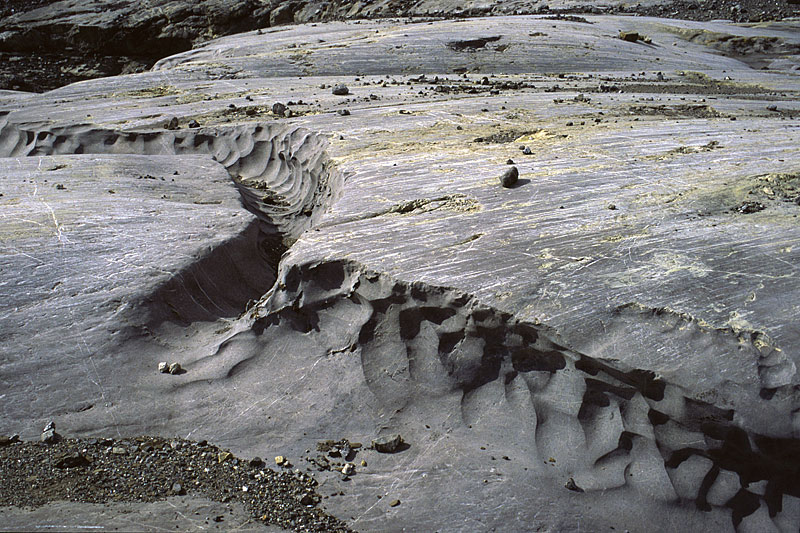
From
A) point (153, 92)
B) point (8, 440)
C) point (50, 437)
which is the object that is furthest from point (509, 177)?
point (153, 92)

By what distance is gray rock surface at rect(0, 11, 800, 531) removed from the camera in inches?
108

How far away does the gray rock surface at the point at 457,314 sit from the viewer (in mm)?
2732

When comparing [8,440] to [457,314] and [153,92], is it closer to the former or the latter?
[457,314]

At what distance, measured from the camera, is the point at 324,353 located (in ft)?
11.3

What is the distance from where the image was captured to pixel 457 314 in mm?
3209

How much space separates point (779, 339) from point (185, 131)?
5.42 metres

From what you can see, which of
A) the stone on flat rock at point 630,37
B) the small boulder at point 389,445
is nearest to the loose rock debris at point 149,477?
the small boulder at point 389,445

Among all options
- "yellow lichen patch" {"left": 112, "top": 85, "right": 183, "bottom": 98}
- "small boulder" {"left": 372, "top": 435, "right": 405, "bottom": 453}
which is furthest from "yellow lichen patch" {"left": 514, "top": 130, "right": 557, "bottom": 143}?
"yellow lichen patch" {"left": 112, "top": 85, "right": 183, "bottom": 98}

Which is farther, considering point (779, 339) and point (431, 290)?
point (431, 290)

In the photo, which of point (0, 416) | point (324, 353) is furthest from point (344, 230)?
point (0, 416)

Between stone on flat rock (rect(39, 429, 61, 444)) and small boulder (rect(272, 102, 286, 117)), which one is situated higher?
small boulder (rect(272, 102, 286, 117))

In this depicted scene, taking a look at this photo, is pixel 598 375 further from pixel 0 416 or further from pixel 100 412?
pixel 0 416

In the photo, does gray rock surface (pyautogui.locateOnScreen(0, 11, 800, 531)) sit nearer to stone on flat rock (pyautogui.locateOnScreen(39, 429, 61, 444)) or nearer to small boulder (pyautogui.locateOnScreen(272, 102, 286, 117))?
stone on flat rock (pyautogui.locateOnScreen(39, 429, 61, 444))

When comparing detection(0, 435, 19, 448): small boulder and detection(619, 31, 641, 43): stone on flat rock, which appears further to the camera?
detection(619, 31, 641, 43): stone on flat rock
